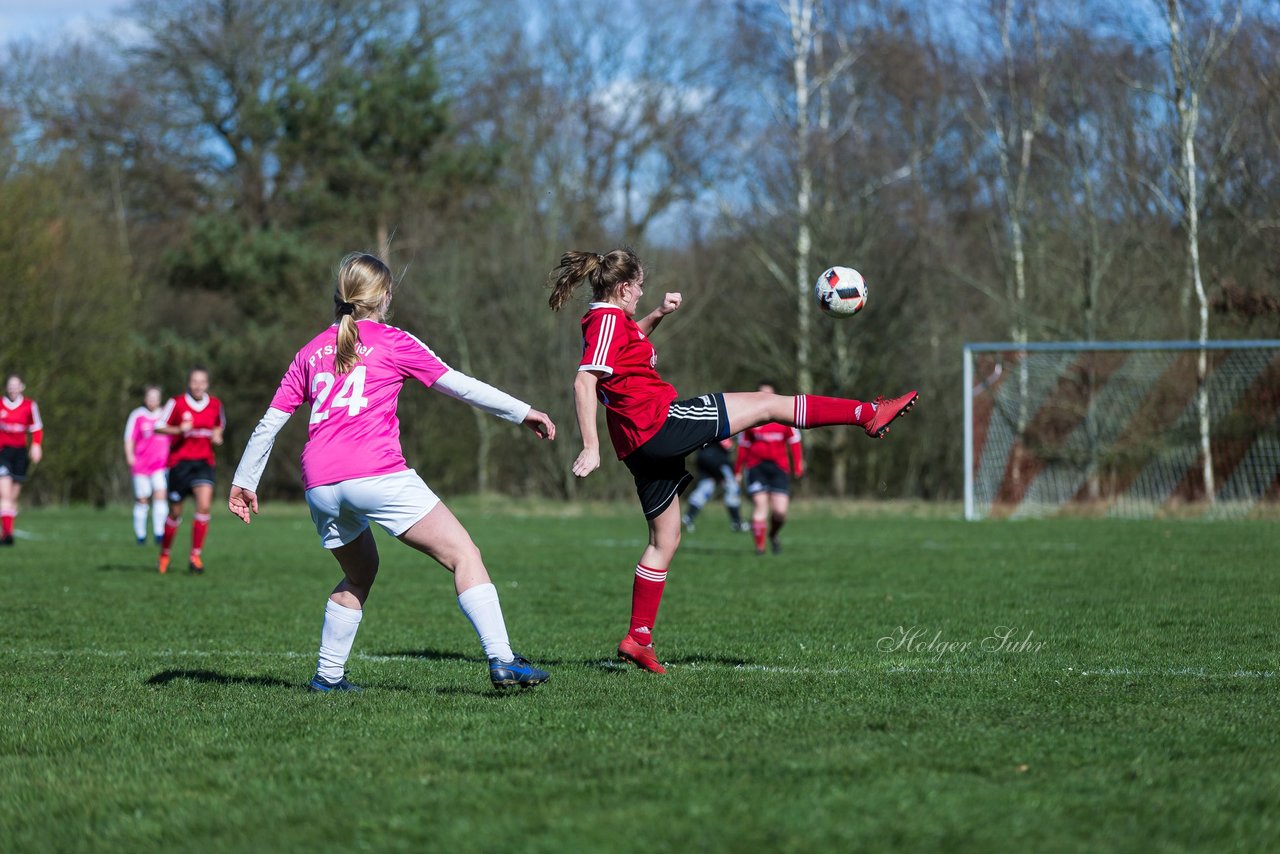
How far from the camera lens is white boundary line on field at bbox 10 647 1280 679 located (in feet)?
20.6

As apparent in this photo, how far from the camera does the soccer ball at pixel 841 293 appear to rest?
7781mm

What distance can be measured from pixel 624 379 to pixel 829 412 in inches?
36.7

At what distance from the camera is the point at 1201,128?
25.5 m

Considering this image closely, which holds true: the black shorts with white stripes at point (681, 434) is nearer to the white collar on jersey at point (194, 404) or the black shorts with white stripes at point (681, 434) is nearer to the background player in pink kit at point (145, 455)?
the white collar on jersey at point (194, 404)

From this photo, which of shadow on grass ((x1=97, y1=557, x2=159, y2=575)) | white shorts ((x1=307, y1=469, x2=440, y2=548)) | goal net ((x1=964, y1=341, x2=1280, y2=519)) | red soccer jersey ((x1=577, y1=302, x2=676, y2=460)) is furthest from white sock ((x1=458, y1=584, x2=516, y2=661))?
goal net ((x1=964, y1=341, x2=1280, y2=519))

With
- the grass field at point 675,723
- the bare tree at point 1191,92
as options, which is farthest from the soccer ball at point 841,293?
the bare tree at point 1191,92

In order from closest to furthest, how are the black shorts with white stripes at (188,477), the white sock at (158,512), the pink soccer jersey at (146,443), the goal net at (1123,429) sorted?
the black shorts with white stripes at (188,477) < the white sock at (158,512) < the pink soccer jersey at (146,443) < the goal net at (1123,429)

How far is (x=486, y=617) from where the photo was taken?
18.8 ft

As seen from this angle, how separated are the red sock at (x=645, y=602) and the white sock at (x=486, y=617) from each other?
968 millimetres

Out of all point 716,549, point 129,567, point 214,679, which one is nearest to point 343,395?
point 214,679

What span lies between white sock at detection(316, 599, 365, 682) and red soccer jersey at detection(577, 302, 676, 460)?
4.56 ft

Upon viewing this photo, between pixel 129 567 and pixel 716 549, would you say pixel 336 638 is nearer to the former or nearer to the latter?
pixel 129 567

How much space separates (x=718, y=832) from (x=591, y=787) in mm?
624

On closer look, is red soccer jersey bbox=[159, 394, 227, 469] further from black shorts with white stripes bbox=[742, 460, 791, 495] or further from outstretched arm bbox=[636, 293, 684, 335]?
outstretched arm bbox=[636, 293, 684, 335]
